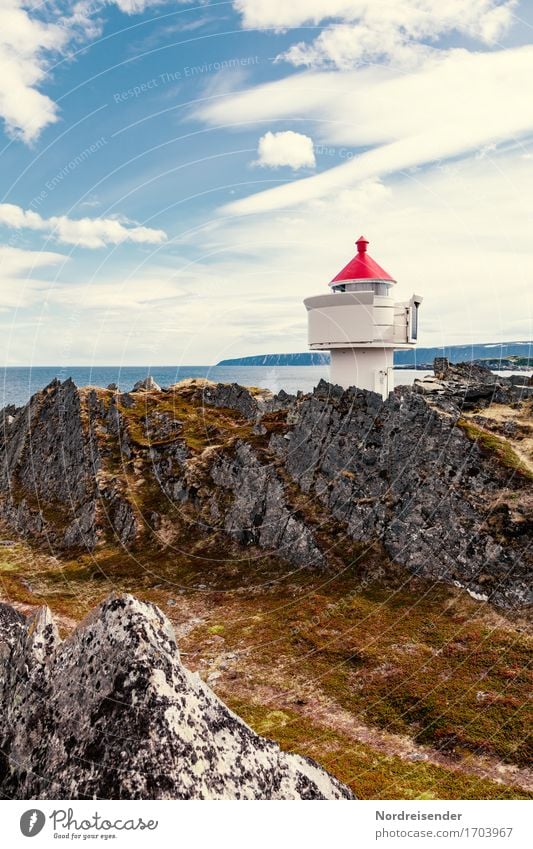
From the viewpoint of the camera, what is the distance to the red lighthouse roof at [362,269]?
40250 millimetres

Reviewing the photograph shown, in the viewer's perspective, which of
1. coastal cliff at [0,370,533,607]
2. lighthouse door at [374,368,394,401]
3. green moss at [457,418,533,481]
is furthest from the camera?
lighthouse door at [374,368,394,401]

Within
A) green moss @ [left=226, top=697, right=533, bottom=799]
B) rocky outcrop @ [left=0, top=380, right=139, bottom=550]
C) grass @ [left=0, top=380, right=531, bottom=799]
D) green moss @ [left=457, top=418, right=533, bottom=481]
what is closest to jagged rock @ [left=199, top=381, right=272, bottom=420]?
rocky outcrop @ [left=0, top=380, right=139, bottom=550]

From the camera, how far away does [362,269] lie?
40.6 metres

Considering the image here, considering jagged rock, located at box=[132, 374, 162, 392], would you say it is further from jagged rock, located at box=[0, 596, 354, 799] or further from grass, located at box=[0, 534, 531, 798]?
jagged rock, located at box=[0, 596, 354, 799]

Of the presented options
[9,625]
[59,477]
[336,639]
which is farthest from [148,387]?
[9,625]

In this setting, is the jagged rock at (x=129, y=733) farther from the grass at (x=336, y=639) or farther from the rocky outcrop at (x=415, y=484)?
the rocky outcrop at (x=415, y=484)

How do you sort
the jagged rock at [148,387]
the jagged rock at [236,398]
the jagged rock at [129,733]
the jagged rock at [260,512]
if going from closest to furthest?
1. the jagged rock at [129,733]
2. the jagged rock at [260,512]
3. the jagged rock at [236,398]
4. the jagged rock at [148,387]

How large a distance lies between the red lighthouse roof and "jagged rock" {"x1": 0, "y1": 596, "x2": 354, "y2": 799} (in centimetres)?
3395

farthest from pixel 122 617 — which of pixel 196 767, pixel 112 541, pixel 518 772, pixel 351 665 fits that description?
pixel 112 541

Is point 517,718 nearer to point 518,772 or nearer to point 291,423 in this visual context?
point 518,772

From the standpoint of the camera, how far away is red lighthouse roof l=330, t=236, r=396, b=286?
1585 inches

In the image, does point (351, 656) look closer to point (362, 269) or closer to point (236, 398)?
point (362, 269)

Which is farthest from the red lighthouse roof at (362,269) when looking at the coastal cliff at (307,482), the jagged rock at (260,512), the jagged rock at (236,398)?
the jagged rock at (236,398)

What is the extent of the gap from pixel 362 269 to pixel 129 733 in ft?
121
